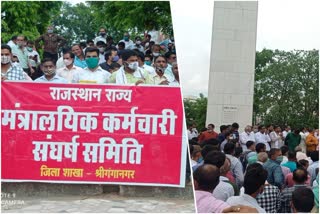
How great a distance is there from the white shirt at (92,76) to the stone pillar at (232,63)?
585 cm

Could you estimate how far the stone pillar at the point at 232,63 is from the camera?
1204 centimetres

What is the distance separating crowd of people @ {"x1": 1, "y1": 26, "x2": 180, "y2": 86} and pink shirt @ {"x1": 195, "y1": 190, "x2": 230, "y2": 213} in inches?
106

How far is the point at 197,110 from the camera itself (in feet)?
63.8

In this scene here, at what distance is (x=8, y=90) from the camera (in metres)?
5.83

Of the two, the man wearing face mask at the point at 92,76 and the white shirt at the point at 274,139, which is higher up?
the man wearing face mask at the point at 92,76

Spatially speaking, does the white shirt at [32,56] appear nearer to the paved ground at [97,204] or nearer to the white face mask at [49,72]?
the white face mask at [49,72]

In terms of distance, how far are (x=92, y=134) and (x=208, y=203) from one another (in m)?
2.70

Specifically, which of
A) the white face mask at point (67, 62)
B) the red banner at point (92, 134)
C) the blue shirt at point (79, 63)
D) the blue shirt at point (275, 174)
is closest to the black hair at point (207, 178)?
the blue shirt at point (275, 174)

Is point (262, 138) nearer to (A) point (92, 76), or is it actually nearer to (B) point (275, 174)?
(A) point (92, 76)

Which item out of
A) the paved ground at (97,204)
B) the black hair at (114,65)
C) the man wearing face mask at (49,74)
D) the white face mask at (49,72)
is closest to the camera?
the paved ground at (97,204)

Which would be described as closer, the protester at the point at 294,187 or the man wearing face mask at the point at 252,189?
the man wearing face mask at the point at 252,189

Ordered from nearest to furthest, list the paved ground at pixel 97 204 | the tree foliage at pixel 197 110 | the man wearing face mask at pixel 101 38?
the paved ground at pixel 97 204, the man wearing face mask at pixel 101 38, the tree foliage at pixel 197 110

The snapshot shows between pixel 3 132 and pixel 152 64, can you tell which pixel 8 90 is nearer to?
pixel 3 132

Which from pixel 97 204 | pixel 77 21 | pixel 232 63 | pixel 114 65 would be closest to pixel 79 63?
pixel 114 65
